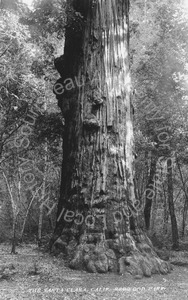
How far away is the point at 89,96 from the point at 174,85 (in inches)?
263

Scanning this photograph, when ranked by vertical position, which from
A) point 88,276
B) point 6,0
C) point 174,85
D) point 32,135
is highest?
point 174,85

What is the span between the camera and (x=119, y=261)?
14.9 feet

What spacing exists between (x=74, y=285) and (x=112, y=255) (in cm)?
83

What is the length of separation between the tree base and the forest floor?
0.35ft

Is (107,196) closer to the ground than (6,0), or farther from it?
closer to the ground

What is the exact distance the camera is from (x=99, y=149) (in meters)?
5.23

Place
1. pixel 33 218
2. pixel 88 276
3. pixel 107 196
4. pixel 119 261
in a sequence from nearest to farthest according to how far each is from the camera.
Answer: pixel 88 276 < pixel 119 261 < pixel 107 196 < pixel 33 218

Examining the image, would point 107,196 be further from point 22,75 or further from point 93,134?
point 22,75

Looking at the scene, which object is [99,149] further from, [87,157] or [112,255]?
[112,255]

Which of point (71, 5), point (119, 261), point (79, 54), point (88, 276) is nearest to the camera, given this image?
point (88, 276)

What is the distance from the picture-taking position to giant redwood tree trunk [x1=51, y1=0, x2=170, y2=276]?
4742 millimetres

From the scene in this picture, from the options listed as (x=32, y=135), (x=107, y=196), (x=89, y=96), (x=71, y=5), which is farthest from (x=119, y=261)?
(x=32, y=135)

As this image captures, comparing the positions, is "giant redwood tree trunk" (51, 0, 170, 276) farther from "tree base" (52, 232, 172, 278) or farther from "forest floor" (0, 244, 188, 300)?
"forest floor" (0, 244, 188, 300)

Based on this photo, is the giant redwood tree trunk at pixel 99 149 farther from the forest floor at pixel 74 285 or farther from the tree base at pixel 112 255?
the forest floor at pixel 74 285
